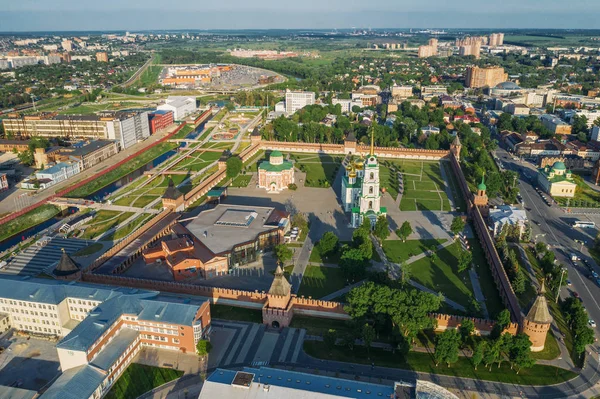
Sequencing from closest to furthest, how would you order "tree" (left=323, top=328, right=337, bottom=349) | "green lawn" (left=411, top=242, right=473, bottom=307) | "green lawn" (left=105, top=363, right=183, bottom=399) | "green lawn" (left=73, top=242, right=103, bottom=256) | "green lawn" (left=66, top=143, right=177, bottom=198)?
"green lawn" (left=105, top=363, right=183, bottom=399)
"tree" (left=323, top=328, right=337, bottom=349)
"green lawn" (left=411, top=242, right=473, bottom=307)
"green lawn" (left=73, top=242, right=103, bottom=256)
"green lawn" (left=66, top=143, right=177, bottom=198)

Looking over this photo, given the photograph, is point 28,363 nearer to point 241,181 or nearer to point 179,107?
point 241,181

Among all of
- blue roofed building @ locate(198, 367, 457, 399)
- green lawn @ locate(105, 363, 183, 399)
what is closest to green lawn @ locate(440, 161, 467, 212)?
blue roofed building @ locate(198, 367, 457, 399)

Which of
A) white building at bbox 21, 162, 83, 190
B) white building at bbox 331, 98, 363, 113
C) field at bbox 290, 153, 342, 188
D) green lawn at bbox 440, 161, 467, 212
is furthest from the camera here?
white building at bbox 331, 98, 363, 113

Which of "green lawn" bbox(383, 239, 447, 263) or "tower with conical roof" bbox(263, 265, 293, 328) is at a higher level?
"tower with conical roof" bbox(263, 265, 293, 328)

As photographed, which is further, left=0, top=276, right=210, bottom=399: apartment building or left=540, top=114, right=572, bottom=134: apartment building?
left=540, top=114, right=572, bottom=134: apartment building

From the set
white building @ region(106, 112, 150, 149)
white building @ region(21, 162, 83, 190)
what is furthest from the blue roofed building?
white building @ region(106, 112, 150, 149)

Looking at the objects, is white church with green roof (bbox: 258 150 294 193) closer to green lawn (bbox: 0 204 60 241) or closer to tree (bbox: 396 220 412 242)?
tree (bbox: 396 220 412 242)

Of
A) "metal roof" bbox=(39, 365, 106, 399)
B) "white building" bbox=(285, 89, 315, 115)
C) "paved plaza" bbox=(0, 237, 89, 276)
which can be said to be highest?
"white building" bbox=(285, 89, 315, 115)
